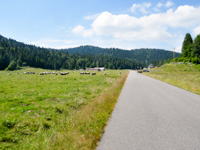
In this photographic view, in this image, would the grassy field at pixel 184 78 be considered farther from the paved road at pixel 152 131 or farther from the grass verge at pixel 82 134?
the grass verge at pixel 82 134

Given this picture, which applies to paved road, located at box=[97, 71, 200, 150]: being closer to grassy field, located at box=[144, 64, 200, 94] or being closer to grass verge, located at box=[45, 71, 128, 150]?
grass verge, located at box=[45, 71, 128, 150]

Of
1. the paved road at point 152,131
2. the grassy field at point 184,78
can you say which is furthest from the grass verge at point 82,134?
the grassy field at point 184,78

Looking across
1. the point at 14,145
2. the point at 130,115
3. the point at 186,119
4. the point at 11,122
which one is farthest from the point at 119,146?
the point at 11,122

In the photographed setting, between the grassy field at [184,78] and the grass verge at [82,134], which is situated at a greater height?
the grass verge at [82,134]

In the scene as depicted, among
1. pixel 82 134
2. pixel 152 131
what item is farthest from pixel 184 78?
pixel 82 134

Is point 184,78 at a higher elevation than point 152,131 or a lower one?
lower

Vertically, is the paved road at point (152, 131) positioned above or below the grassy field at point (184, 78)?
above

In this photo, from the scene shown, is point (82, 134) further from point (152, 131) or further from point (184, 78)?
point (184, 78)

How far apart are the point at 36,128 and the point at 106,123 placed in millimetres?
3234

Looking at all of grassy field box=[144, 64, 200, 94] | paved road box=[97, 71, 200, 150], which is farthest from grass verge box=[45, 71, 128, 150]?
grassy field box=[144, 64, 200, 94]

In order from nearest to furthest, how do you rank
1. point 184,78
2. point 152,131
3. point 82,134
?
point 82,134
point 152,131
point 184,78

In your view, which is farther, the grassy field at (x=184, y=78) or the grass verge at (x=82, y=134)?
the grassy field at (x=184, y=78)

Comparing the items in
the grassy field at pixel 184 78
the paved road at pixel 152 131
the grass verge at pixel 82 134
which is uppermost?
the grass verge at pixel 82 134

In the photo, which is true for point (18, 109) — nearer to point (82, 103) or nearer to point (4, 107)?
point (4, 107)
